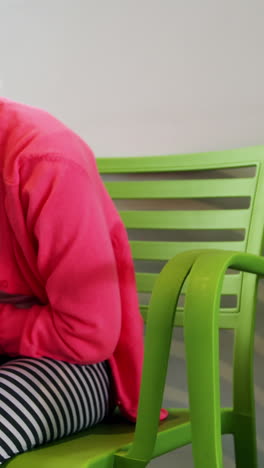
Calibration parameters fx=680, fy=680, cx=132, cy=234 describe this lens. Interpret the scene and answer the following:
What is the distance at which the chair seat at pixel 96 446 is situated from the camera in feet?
2.27

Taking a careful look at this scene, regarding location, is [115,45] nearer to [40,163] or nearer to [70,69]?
[70,69]

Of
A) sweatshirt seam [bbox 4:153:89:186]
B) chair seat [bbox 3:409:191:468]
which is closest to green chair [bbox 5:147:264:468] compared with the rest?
chair seat [bbox 3:409:191:468]

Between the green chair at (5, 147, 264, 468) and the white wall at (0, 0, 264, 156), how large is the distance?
88 mm

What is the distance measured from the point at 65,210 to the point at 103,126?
59 cm

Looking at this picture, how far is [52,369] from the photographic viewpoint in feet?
2.68

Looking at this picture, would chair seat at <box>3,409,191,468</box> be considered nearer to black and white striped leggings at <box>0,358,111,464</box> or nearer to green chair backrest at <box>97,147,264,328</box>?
black and white striped leggings at <box>0,358,111,464</box>

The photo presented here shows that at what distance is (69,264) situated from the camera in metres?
0.83

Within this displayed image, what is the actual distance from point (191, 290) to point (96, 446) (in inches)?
10.7

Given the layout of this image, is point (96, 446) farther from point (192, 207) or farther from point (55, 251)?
point (192, 207)

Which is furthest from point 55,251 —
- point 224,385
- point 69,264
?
point 224,385

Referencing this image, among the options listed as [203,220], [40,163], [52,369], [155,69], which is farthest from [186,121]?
[52,369]

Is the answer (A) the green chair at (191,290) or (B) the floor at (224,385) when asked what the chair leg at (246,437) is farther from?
(B) the floor at (224,385)

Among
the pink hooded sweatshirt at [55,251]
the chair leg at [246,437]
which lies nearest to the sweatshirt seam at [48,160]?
the pink hooded sweatshirt at [55,251]

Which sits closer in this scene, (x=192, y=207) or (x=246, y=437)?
(x=246, y=437)
